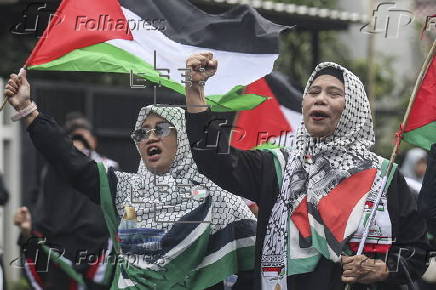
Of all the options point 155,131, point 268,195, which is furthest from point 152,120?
point 268,195


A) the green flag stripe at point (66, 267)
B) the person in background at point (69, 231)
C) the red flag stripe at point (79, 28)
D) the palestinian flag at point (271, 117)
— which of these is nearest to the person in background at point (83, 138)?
the person in background at point (69, 231)

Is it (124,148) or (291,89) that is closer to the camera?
(291,89)

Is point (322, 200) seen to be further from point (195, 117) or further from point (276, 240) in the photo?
point (195, 117)

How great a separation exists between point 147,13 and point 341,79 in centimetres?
121

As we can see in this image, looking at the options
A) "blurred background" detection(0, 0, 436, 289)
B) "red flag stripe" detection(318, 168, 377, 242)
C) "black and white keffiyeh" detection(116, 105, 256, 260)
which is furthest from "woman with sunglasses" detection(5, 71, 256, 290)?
"blurred background" detection(0, 0, 436, 289)

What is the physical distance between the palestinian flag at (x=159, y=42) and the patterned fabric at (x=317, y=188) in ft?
1.81

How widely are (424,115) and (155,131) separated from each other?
1312 mm

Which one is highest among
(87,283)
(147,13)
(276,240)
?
(147,13)

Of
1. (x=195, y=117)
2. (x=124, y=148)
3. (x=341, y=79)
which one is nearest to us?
(x=195, y=117)

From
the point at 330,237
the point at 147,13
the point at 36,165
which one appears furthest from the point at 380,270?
the point at 36,165

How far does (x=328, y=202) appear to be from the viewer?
5.89 meters

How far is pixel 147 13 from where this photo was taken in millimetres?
6703

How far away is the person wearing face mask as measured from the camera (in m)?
5.83

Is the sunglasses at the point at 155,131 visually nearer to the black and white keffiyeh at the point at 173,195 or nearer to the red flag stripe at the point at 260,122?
the black and white keffiyeh at the point at 173,195
